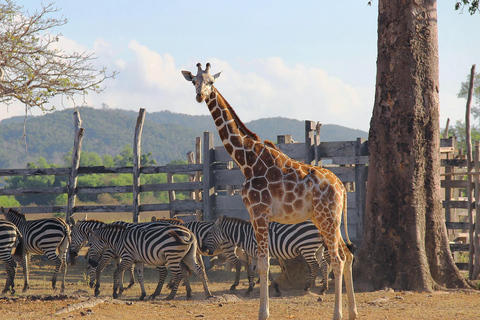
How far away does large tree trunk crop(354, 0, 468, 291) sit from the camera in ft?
32.7

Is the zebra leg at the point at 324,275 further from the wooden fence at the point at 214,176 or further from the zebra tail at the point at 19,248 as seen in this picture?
the zebra tail at the point at 19,248

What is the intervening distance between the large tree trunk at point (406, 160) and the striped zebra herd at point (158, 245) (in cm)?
122

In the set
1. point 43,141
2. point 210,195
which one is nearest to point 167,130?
point 43,141

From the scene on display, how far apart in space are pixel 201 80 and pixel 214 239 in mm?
5317

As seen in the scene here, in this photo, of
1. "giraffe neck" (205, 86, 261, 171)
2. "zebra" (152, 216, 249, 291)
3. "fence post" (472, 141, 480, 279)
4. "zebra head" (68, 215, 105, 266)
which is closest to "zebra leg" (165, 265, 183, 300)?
"zebra" (152, 216, 249, 291)

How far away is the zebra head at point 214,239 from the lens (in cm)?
1167

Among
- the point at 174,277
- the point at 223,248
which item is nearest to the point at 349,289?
the point at 174,277

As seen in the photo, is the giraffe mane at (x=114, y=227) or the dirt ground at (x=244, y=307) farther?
the giraffe mane at (x=114, y=227)

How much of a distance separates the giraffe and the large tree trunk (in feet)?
9.74

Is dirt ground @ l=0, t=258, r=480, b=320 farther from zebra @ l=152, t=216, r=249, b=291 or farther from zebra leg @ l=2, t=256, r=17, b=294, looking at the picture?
zebra leg @ l=2, t=256, r=17, b=294

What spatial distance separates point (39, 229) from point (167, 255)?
11.6 feet

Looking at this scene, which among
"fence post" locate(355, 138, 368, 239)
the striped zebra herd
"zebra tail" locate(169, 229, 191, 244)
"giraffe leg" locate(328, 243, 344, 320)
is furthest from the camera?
"fence post" locate(355, 138, 368, 239)

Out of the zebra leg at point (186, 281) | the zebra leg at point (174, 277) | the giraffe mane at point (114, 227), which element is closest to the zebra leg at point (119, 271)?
the giraffe mane at point (114, 227)

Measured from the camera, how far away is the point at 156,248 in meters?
10.1
